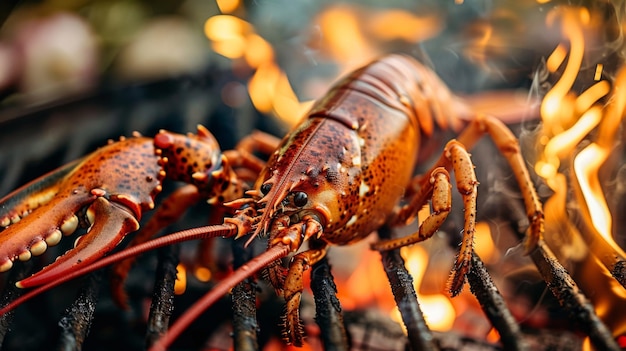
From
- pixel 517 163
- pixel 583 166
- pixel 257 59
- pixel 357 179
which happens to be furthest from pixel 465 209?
pixel 257 59

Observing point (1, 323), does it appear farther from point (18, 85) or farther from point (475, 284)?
point (18, 85)

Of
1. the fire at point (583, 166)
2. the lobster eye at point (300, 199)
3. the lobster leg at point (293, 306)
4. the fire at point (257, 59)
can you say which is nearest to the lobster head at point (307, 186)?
the lobster eye at point (300, 199)

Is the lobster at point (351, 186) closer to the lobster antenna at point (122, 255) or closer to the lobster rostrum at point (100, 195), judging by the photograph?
the lobster antenna at point (122, 255)

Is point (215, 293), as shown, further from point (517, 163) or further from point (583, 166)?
point (583, 166)

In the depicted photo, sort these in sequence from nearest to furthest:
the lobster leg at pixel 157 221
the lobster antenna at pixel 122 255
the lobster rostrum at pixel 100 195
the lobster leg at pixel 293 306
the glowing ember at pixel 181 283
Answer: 1. the lobster antenna at pixel 122 255
2. the lobster rostrum at pixel 100 195
3. the lobster leg at pixel 293 306
4. the lobster leg at pixel 157 221
5. the glowing ember at pixel 181 283

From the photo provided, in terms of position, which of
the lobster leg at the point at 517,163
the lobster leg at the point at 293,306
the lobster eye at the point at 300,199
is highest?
the lobster leg at the point at 517,163

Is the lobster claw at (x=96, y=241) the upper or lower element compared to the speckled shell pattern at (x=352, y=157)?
lower
